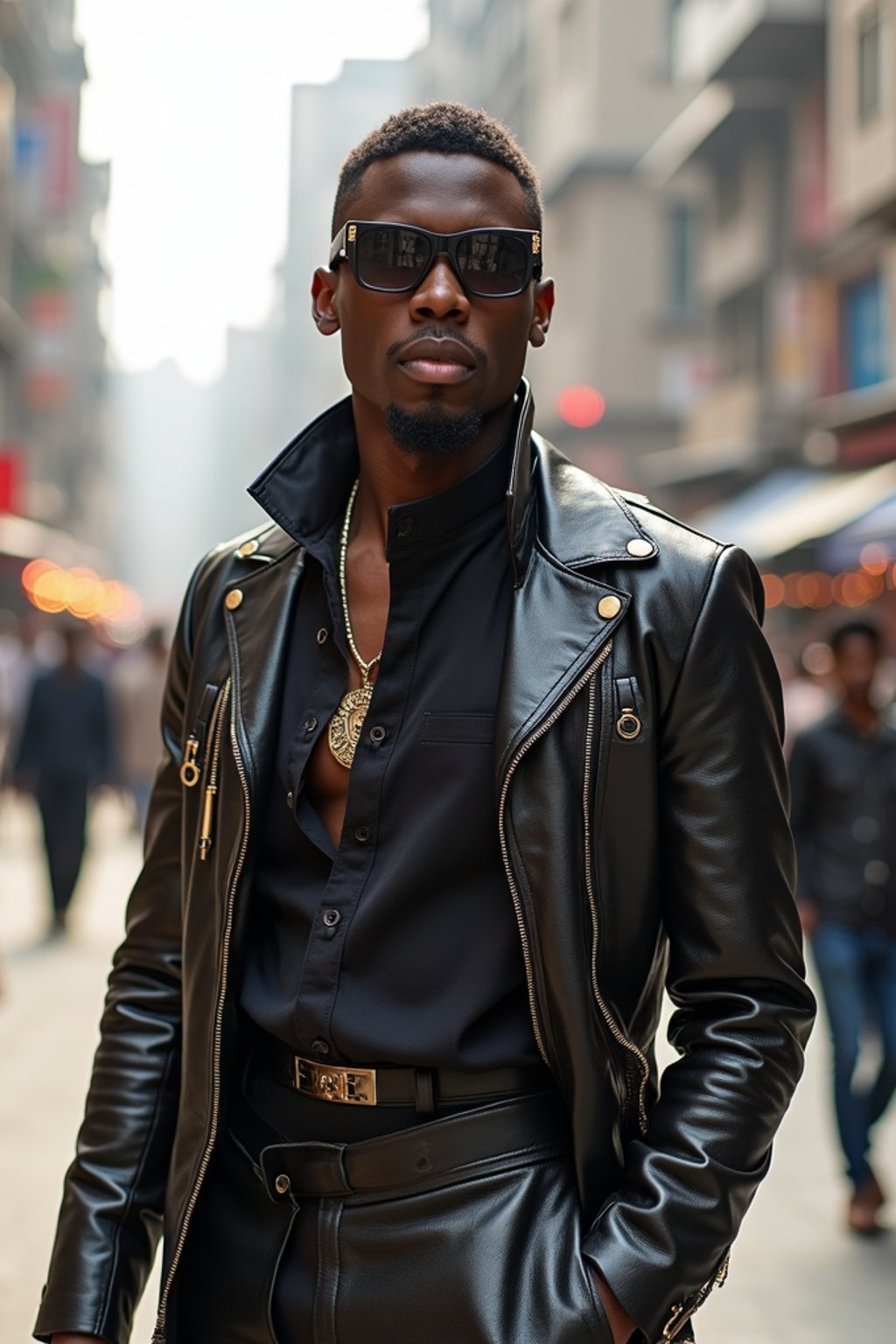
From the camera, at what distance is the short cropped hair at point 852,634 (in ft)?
23.5

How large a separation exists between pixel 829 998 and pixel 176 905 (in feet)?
15.0

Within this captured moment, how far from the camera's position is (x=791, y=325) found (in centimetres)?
2461

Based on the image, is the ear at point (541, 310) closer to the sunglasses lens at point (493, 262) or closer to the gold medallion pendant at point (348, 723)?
the sunglasses lens at point (493, 262)

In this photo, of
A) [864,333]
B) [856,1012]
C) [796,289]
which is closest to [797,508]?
[864,333]

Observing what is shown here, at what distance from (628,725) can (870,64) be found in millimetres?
20473

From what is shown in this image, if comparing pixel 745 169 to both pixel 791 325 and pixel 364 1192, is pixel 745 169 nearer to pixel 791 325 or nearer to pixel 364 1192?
pixel 791 325

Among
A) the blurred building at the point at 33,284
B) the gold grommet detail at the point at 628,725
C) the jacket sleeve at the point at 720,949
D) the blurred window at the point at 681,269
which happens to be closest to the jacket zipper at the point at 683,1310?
the jacket sleeve at the point at 720,949

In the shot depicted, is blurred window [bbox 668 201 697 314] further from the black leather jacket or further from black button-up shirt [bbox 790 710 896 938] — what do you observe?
the black leather jacket

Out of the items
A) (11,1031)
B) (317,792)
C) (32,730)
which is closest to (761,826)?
(317,792)

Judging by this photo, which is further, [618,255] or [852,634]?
[618,255]

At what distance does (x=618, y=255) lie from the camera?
36344 mm

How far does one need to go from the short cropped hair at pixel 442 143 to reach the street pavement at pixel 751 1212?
1.43 m

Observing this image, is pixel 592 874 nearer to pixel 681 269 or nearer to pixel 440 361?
pixel 440 361

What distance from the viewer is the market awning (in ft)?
62.7
